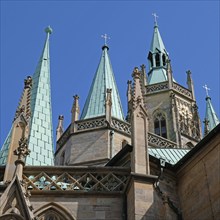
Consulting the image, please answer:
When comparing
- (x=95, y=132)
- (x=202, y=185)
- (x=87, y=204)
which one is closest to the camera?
(x=87, y=204)

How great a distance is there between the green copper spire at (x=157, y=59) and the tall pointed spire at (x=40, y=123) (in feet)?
55.9

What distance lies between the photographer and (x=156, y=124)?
28594 mm

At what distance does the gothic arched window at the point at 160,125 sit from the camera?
2799 centimetres

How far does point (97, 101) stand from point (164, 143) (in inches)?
165

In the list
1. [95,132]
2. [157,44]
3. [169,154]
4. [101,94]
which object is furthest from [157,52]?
[169,154]

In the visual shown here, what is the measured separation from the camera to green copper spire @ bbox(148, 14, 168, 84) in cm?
3279

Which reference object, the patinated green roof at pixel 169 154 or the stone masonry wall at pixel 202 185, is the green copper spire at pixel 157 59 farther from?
the stone masonry wall at pixel 202 185

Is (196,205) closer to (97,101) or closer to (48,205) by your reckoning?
(48,205)

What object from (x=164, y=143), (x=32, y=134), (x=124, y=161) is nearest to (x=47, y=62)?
(x=32, y=134)

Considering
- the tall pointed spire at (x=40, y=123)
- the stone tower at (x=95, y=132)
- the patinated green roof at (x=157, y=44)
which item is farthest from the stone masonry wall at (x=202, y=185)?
the patinated green roof at (x=157, y=44)

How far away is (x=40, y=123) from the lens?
1325 centimetres

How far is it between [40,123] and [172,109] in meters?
16.4

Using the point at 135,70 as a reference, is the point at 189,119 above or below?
above

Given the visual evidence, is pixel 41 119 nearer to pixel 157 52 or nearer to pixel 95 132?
pixel 95 132
